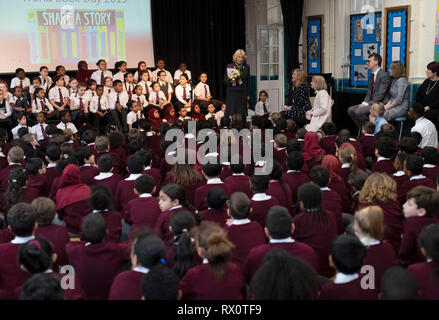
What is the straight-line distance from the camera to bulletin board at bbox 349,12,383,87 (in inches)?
348

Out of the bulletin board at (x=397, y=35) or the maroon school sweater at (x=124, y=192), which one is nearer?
the maroon school sweater at (x=124, y=192)

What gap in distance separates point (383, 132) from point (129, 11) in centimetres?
699

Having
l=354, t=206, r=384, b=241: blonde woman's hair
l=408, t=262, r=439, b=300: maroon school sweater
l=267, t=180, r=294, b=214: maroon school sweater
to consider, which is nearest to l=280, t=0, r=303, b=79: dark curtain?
l=267, t=180, r=294, b=214: maroon school sweater

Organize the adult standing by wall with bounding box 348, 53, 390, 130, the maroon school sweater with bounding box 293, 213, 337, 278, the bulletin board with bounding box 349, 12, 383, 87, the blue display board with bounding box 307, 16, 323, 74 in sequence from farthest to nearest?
the blue display board with bounding box 307, 16, 323, 74 → the bulletin board with bounding box 349, 12, 383, 87 → the adult standing by wall with bounding box 348, 53, 390, 130 → the maroon school sweater with bounding box 293, 213, 337, 278

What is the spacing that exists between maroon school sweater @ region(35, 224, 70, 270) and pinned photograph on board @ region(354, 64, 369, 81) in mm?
7226

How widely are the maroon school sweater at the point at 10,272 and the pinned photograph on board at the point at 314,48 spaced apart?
8475 mm

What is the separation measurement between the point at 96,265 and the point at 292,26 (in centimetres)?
813

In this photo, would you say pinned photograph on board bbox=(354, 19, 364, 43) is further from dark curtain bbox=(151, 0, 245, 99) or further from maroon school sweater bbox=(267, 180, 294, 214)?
maroon school sweater bbox=(267, 180, 294, 214)

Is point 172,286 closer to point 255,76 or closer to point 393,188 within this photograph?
point 393,188

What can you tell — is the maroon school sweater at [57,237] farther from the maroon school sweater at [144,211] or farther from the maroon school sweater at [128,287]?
the maroon school sweater at [128,287]

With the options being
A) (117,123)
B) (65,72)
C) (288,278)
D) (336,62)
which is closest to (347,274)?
(288,278)

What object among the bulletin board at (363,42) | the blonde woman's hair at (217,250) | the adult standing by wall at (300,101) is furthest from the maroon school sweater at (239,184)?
the bulletin board at (363,42)

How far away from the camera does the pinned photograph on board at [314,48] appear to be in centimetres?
1023

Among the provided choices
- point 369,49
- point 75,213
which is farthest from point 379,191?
point 369,49
